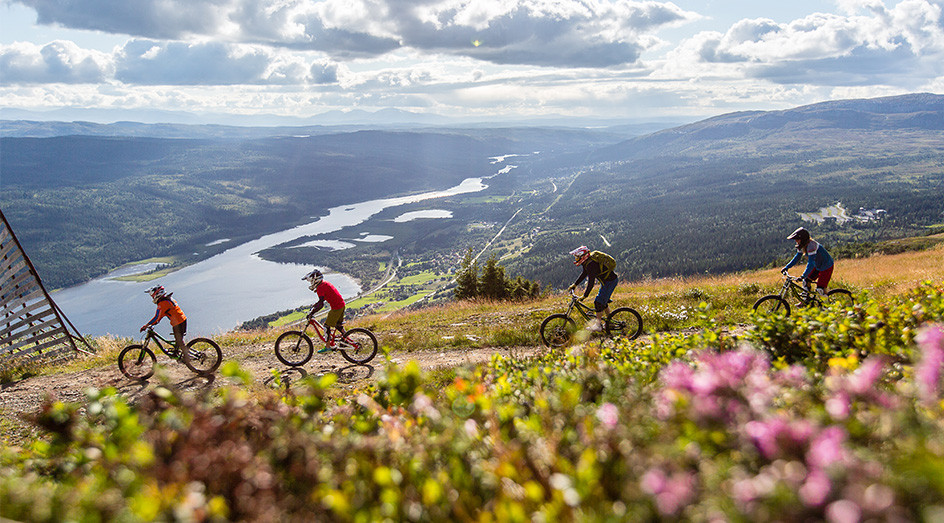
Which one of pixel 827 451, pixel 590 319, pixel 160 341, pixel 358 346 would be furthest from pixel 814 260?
pixel 160 341

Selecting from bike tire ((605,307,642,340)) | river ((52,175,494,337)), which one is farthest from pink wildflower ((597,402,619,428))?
river ((52,175,494,337))

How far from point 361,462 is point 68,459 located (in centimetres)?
351

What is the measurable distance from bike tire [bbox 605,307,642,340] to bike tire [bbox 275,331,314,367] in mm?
8360

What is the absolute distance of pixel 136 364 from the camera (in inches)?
511

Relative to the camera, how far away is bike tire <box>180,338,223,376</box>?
1249 cm

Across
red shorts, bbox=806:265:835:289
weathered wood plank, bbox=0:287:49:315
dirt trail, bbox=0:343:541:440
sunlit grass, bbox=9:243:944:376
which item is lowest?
sunlit grass, bbox=9:243:944:376

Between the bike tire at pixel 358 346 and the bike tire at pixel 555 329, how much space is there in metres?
4.67

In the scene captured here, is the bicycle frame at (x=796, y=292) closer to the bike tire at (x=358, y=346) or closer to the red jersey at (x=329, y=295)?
the bike tire at (x=358, y=346)

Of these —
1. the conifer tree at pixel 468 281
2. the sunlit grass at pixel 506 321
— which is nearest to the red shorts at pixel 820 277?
the sunlit grass at pixel 506 321

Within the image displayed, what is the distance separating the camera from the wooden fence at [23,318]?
50.0ft

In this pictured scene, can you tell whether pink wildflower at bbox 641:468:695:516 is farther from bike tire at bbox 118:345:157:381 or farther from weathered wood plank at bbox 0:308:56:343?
weathered wood plank at bbox 0:308:56:343

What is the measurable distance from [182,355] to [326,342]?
3545 millimetres

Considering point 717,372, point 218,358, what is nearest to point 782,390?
point 717,372

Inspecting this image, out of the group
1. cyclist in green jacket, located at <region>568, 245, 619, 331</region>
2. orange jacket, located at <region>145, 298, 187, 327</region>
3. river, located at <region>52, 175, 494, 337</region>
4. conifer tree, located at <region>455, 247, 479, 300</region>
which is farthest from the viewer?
river, located at <region>52, 175, 494, 337</region>
